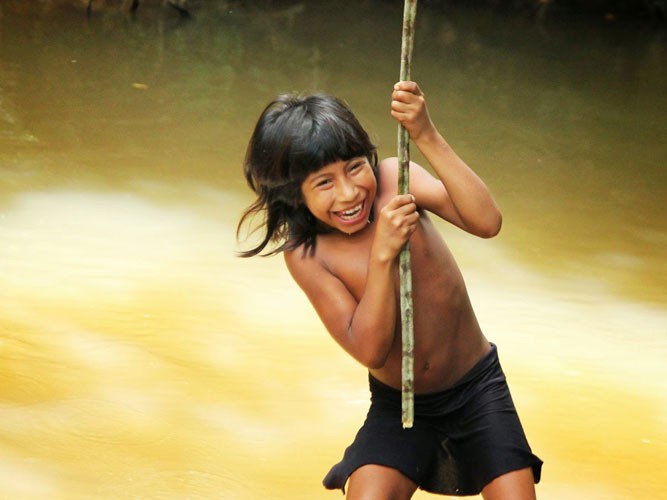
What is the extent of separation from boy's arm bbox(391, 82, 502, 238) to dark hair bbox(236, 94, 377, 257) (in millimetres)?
98

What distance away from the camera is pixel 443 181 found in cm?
181

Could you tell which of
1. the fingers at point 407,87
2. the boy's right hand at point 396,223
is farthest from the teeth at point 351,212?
the fingers at point 407,87

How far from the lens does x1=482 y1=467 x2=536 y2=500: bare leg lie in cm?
186

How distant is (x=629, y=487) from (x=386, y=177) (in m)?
1.10

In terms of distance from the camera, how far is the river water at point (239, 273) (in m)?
2.67

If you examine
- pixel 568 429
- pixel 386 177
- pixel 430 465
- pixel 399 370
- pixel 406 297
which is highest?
pixel 386 177

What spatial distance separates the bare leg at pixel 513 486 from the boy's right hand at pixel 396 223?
1.48ft

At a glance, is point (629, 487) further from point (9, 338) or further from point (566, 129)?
point (566, 129)

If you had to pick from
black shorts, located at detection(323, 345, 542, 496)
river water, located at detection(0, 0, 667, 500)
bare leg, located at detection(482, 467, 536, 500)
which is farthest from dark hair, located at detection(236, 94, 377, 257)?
river water, located at detection(0, 0, 667, 500)

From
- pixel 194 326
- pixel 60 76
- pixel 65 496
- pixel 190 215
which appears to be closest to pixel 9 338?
pixel 194 326

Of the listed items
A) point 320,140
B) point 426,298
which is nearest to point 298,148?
point 320,140

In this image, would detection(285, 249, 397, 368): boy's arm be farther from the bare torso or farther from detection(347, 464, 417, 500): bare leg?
detection(347, 464, 417, 500): bare leg

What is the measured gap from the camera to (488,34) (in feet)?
27.9

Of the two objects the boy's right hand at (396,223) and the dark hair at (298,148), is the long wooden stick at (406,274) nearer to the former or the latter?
the boy's right hand at (396,223)
